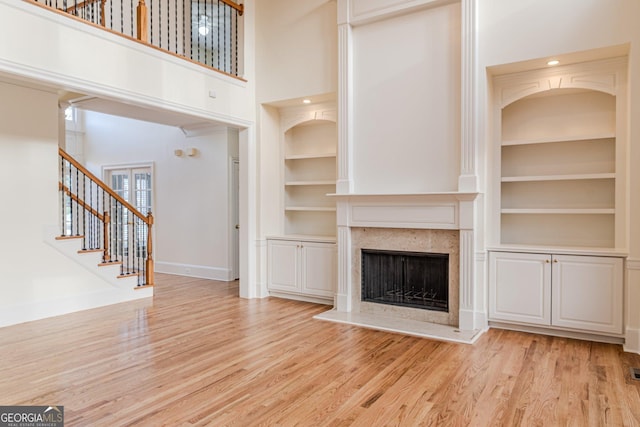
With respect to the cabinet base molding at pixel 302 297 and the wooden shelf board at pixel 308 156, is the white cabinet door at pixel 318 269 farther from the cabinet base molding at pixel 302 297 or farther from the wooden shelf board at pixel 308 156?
the wooden shelf board at pixel 308 156

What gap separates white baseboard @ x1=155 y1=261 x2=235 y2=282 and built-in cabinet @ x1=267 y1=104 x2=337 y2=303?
1622 millimetres

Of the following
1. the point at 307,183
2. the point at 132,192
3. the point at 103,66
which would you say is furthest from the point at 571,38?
the point at 132,192

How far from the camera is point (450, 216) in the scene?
14.6 ft

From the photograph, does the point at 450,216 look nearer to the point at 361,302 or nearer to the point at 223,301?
the point at 361,302

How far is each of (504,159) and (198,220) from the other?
204 inches

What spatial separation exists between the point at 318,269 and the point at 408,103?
92.2 inches

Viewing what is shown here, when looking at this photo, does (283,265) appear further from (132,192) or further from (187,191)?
(132,192)

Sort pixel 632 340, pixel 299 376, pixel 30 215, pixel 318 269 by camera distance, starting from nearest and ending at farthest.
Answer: pixel 299 376 < pixel 632 340 < pixel 30 215 < pixel 318 269

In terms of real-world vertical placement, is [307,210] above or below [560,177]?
below

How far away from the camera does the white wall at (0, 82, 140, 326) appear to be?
470cm

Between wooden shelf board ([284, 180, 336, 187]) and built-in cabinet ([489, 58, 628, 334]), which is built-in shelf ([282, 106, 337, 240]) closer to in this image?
wooden shelf board ([284, 180, 336, 187])

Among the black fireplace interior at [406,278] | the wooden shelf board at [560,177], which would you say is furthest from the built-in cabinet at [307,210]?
the wooden shelf board at [560,177]

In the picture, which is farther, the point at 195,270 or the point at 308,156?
the point at 195,270

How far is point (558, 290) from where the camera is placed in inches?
161
